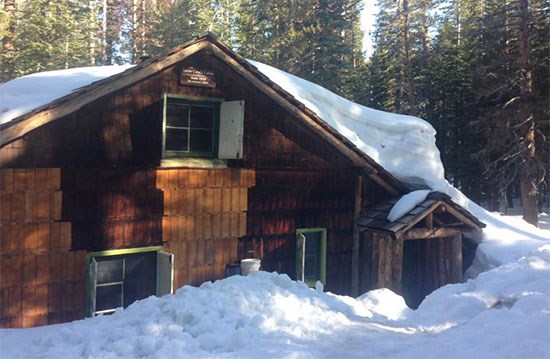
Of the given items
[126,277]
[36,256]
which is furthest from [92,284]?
[36,256]

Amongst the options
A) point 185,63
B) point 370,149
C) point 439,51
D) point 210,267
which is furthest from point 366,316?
point 439,51

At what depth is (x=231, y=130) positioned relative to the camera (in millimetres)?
9055

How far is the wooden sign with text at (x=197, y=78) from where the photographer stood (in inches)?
352

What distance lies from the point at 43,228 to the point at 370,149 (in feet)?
32.2

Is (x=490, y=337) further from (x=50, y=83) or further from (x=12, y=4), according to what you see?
(x=12, y=4)

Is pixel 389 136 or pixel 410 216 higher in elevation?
pixel 389 136

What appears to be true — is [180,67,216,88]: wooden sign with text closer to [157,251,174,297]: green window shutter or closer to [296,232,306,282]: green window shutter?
[157,251,174,297]: green window shutter

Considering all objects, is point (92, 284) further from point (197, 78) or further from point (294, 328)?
A: point (197, 78)

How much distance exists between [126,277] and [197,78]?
406 cm

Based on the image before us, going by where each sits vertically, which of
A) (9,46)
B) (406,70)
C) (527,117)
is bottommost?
(527,117)

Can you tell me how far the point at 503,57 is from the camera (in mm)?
19656

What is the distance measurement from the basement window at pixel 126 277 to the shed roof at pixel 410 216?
5023mm

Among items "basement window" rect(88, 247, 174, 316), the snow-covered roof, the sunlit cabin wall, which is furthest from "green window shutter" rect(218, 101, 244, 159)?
the sunlit cabin wall

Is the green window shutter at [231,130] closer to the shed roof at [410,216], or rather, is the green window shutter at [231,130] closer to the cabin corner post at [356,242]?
the cabin corner post at [356,242]
